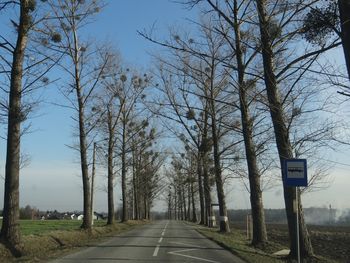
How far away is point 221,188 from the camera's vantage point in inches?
1487

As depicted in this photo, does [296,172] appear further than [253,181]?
No

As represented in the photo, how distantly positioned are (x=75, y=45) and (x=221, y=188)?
14.4 m

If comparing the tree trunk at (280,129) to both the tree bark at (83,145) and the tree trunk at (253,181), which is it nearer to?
the tree trunk at (253,181)

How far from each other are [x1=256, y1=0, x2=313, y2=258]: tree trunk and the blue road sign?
3724 mm

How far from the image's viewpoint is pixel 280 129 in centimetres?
1895

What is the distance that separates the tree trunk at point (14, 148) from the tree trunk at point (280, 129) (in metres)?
9.03

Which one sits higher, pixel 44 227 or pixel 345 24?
pixel 345 24

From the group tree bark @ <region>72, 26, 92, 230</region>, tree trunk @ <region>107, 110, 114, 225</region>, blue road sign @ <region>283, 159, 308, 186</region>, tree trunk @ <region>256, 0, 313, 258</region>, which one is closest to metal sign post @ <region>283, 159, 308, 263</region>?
blue road sign @ <region>283, 159, 308, 186</region>

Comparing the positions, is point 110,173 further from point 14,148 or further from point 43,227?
point 14,148

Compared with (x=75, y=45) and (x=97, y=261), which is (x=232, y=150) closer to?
(x=75, y=45)

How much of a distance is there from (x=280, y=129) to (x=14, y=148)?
32.4 feet

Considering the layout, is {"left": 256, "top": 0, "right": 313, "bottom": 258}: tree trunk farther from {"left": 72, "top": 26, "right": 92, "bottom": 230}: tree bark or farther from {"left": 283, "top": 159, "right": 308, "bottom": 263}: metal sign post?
{"left": 72, "top": 26, "right": 92, "bottom": 230}: tree bark

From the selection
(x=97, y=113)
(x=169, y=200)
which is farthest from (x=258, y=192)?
(x=169, y=200)

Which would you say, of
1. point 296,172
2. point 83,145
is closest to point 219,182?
point 83,145
